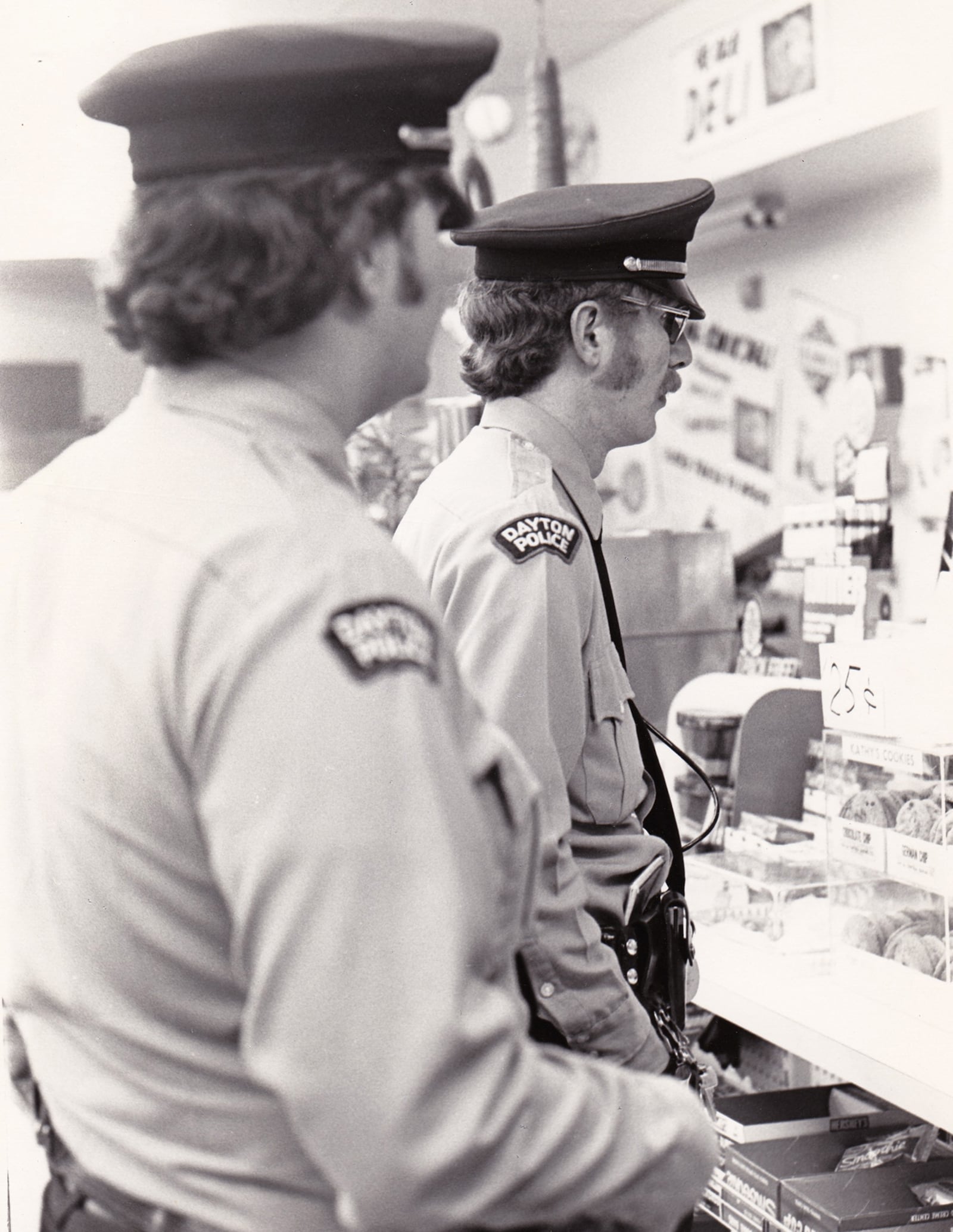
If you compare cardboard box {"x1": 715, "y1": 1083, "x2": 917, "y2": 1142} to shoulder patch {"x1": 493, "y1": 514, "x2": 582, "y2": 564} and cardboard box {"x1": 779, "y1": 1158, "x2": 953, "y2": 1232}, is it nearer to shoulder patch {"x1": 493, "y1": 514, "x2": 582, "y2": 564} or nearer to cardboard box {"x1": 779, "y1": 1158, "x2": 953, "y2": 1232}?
cardboard box {"x1": 779, "y1": 1158, "x2": 953, "y2": 1232}

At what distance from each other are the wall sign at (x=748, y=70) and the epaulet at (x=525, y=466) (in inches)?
101

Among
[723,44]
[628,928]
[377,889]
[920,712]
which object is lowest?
[628,928]

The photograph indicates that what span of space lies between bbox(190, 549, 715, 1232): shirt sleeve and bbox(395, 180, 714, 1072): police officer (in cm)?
63

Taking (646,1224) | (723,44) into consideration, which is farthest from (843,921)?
(723,44)

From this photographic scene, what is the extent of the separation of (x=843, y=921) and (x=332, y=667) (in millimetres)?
1802

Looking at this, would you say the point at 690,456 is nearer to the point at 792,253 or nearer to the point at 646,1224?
the point at 792,253

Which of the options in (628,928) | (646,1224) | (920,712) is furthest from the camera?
(920,712)

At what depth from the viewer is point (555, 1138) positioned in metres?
0.75

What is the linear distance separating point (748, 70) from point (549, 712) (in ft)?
10.6

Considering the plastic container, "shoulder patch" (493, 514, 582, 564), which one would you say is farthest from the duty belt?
the plastic container

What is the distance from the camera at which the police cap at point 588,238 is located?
1.81 m

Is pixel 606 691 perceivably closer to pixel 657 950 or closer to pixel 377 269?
pixel 657 950

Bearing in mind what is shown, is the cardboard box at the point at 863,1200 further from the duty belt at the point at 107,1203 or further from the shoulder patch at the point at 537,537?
the duty belt at the point at 107,1203

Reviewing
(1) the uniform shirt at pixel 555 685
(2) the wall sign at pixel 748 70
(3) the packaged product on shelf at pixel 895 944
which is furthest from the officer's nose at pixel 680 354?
(2) the wall sign at pixel 748 70
